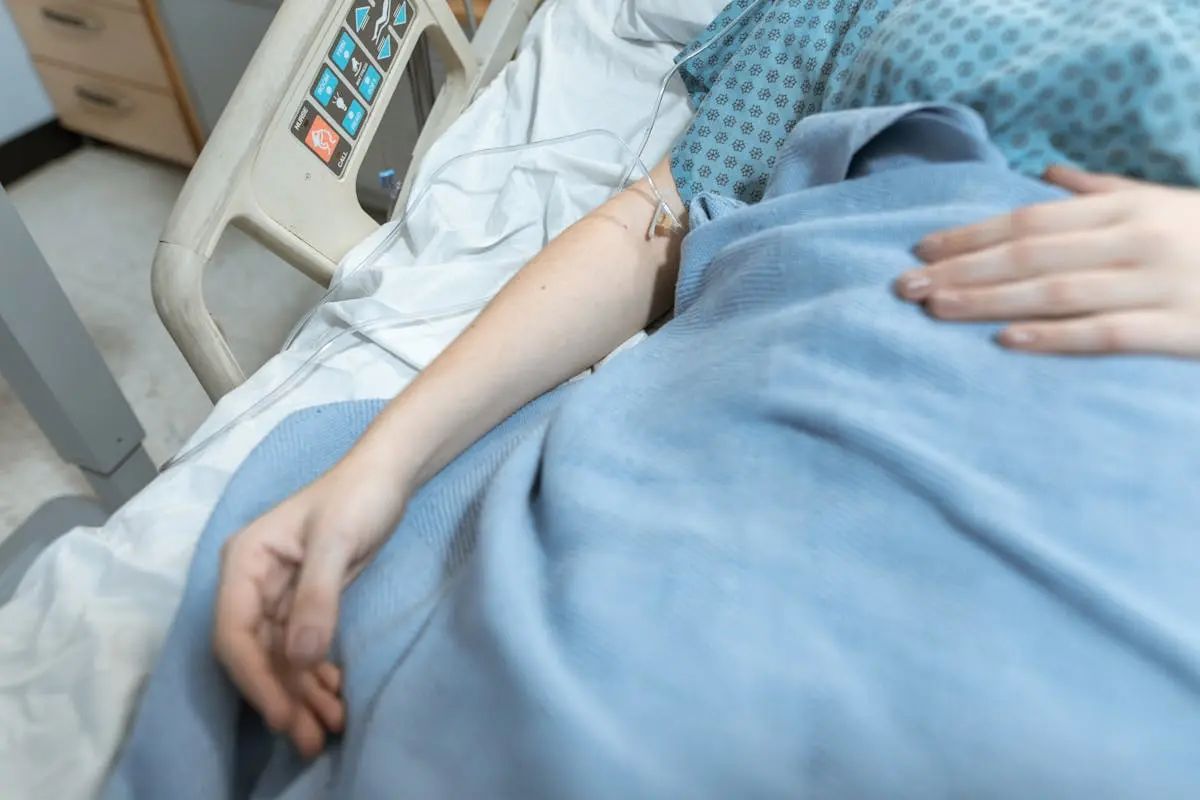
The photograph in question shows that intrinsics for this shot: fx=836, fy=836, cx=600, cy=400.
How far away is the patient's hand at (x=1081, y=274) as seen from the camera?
0.47 meters

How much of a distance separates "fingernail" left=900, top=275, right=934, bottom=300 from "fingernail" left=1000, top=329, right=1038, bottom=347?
0.05m

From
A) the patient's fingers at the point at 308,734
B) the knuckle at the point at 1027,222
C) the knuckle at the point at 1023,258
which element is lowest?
the patient's fingers at the point at 308,734

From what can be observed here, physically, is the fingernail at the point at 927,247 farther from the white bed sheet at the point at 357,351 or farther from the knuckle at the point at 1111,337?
the white bed sheet at the point at 357,351

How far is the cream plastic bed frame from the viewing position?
740mm

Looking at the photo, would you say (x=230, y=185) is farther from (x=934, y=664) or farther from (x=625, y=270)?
(x=934, y=664)

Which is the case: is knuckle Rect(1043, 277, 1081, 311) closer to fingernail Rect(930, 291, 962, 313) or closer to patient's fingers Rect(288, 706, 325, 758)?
fingernail Rect(930, 291, 962, 313)

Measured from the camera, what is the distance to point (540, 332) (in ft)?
2.26

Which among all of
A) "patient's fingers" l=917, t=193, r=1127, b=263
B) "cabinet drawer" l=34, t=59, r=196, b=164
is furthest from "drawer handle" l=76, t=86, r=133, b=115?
"patient's fingers" l=917, t=193, r=1127, b=263

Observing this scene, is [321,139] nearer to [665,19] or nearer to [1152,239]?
[665,19]

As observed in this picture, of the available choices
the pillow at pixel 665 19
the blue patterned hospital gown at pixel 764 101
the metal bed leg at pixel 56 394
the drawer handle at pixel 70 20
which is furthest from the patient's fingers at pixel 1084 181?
the drawer handle at pixel 70 20

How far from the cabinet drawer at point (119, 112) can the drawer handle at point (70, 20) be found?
13 centimetres

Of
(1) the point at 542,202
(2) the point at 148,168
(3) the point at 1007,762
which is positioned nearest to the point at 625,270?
(1) the point at 542,202

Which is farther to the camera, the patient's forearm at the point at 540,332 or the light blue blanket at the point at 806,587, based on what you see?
the patient's forearm at the point at 540,332

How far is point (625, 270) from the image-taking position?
750 millimetres
